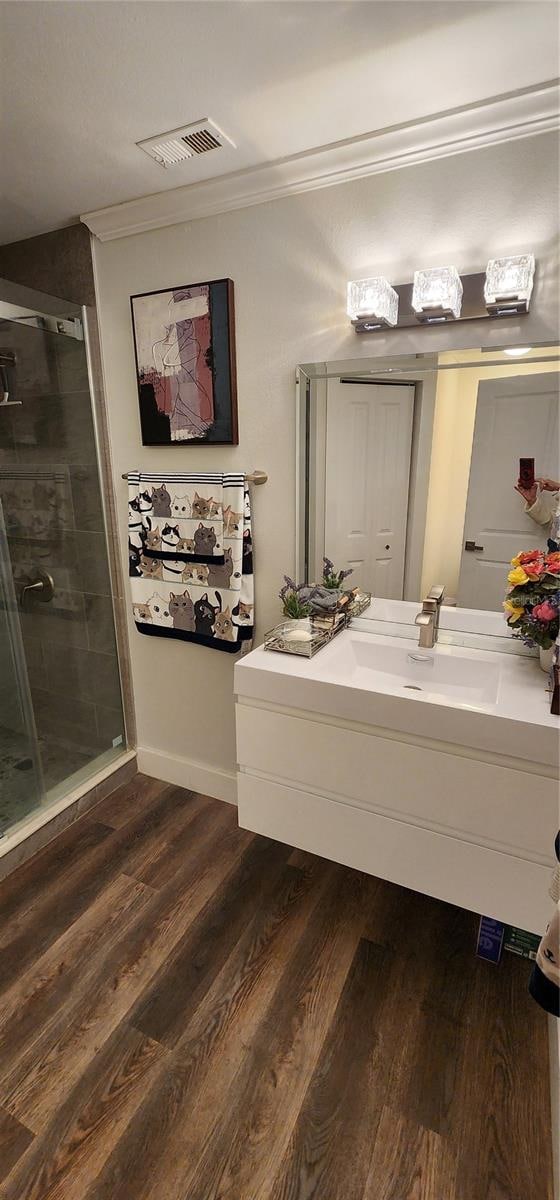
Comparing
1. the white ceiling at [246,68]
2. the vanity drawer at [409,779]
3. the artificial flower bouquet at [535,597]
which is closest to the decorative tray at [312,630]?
the vanity drawer at [409,779]

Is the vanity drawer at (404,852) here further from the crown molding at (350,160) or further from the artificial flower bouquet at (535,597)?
the crown molding at (350,160)

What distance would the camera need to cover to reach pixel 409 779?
1275 millimetres

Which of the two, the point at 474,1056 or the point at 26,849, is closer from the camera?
the point at 474,1056

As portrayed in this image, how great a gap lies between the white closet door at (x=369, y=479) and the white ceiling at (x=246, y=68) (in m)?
0.64

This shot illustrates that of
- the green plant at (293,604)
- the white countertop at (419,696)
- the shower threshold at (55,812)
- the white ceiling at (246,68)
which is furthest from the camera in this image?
the shower threshold at (55,812)

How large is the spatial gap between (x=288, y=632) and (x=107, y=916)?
1.07 meters

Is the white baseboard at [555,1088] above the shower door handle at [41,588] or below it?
below

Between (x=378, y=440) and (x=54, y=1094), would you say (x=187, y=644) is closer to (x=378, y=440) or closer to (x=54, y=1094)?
(x=378, y=440)

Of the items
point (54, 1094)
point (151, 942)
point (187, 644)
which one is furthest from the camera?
point (187, 644)

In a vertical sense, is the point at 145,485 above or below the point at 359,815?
above

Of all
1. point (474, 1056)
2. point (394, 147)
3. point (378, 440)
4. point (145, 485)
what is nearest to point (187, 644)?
point (145, 485)

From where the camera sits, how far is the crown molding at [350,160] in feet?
4.03

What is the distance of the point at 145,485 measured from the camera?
1940 millimetres

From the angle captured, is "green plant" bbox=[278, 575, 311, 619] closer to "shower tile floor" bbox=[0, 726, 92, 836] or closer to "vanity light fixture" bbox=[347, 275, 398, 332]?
"vanity light fixture" bbox=[347, 275, 398, 332]
